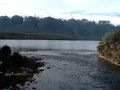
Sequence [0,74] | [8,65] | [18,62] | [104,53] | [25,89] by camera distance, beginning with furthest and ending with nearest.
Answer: [104,53] < [18,62] < [8,65] < [0,74] < [25,89]

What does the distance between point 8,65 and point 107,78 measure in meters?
36.5

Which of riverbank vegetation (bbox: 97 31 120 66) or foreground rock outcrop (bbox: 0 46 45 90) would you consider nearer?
foreground rock outcrop (bbox: 0 46 45 90)

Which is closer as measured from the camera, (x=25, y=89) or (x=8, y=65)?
(x=25, y=89)

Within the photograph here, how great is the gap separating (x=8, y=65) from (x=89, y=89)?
130 ft

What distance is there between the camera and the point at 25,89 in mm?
67312

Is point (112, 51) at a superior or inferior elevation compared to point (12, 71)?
superior

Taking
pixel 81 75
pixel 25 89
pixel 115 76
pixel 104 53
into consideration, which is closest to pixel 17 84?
pixel 25 89

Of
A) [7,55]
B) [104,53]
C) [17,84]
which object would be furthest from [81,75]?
[104,53]

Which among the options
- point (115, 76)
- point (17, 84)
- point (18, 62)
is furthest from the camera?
point (18, 62)

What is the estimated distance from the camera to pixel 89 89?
69.4 metres

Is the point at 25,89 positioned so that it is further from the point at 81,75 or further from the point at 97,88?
the point at 81,75

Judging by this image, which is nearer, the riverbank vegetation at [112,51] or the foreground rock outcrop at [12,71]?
the foreground rock outcrop at [12,71]

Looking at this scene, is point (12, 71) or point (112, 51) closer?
point (12, 71)

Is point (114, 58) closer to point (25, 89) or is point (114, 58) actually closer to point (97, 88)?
point (97, 88)
